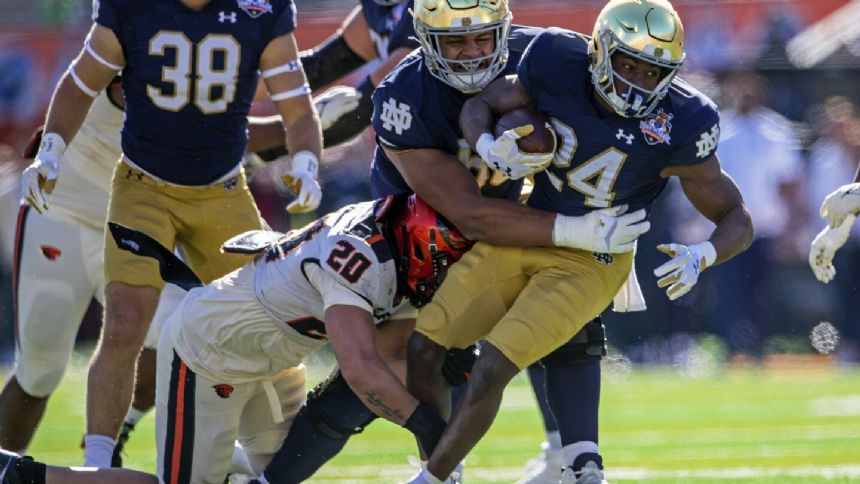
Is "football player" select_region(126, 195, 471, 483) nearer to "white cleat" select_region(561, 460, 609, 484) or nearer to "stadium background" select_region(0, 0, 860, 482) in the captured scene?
"white cleat" select_region(561, 460, 609, 484)

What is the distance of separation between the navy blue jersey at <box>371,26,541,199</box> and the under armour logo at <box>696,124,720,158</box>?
619 millimetres

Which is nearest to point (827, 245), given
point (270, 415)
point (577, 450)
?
point (577, 450)

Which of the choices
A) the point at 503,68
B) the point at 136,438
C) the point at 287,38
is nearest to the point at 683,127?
the point at 503,68

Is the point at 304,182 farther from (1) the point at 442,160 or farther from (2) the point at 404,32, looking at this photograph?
(2) the point at 404,32

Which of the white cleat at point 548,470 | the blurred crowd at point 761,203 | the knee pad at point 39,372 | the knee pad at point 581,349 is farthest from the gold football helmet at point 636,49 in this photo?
the blurred crowd at point 761,203

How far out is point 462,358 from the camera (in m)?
4.43

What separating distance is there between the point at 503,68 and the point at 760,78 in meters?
6.07

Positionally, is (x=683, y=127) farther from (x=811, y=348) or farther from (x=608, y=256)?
(x=811, y=348)

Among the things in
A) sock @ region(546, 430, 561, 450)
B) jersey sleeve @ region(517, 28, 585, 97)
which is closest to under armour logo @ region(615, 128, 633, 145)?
jersey sleeve @ region(517, 28, 585, 97)

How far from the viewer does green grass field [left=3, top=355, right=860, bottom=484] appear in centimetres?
590

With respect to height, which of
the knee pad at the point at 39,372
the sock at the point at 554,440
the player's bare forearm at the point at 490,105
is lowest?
the knee pad at the point at 39,372

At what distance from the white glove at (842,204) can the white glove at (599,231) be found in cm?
77

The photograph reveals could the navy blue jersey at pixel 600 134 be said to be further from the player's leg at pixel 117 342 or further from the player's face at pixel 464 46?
the player's leg at pixel 117 342

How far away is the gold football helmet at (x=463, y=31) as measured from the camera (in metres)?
4.39
